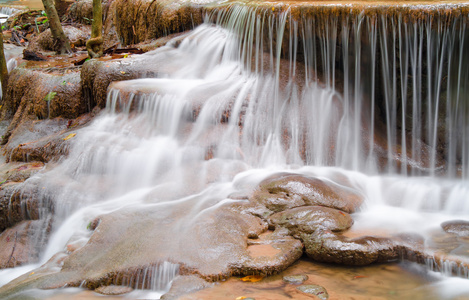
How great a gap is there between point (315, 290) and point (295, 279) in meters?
0.28

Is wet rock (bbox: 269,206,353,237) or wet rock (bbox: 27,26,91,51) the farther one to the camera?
wet rock (bbox: 27,26,91,51)

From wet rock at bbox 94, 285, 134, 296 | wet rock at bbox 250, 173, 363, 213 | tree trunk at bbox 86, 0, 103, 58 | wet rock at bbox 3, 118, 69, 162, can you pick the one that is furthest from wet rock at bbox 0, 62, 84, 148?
wet rock at bbox 94, 285, 134, 296

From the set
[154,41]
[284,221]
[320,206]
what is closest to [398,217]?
[320,206]

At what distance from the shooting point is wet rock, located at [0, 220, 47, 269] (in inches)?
216

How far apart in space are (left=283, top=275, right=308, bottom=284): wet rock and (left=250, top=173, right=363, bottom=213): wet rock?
3.86 ft

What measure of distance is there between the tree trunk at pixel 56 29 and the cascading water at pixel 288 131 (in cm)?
449

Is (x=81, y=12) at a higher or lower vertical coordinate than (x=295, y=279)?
higher

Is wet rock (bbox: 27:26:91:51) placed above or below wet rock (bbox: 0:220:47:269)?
above

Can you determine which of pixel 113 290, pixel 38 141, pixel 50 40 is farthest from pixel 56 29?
pixel 113 290

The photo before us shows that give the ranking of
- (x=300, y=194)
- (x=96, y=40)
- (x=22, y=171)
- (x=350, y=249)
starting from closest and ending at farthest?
(x=350, y=249), (x=300, y=194), (x=22, y=171), (x=96, y=40)

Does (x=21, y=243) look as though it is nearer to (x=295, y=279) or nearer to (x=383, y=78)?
(x=295, y=279)

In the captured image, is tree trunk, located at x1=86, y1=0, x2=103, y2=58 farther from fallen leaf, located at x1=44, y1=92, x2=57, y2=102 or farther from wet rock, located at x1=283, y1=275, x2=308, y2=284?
wet rock, located at x1=283, y1=275, x2=308, y2=284

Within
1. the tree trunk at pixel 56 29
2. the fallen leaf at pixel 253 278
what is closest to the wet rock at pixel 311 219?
the fallen leaf at pixel 253 278

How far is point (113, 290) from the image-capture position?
4.06 meters
